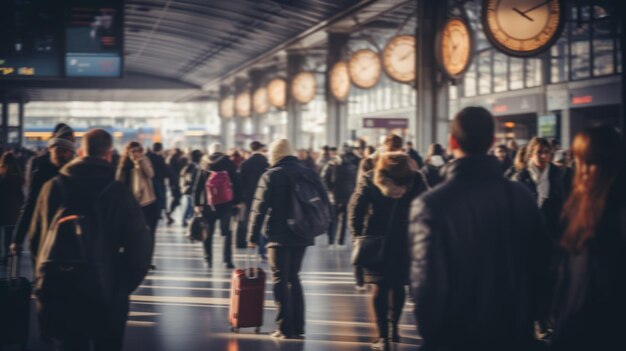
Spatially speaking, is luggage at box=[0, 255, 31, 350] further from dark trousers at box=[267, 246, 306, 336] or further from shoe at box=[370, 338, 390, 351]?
shoe at box=[370, 338, 390, 351]

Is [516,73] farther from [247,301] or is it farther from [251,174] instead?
[247,301]

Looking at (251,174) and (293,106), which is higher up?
(293,106)

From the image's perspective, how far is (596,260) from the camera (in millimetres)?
3584

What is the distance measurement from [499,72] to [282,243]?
32976mm

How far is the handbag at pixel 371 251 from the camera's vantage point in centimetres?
685

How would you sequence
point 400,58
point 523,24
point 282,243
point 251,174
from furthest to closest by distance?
point 400,58 → point 251,174 → point 523,24 → point 282,243

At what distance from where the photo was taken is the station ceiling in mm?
22469

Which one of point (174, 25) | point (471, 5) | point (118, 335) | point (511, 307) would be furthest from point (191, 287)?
point (471, 5)

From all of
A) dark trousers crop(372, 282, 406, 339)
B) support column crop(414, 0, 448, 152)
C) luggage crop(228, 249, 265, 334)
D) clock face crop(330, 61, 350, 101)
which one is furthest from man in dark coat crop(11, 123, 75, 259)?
clock face crop(330, 61, 350, 101)

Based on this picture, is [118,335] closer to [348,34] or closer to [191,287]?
[191,287]

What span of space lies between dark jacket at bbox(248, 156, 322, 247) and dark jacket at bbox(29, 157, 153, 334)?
9.01 ft


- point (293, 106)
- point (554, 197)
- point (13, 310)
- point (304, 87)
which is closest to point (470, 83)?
point (293, 106)

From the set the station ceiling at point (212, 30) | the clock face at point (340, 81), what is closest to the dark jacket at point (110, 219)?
the station ceiling at point (212, 30)

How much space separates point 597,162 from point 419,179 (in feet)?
11.3
